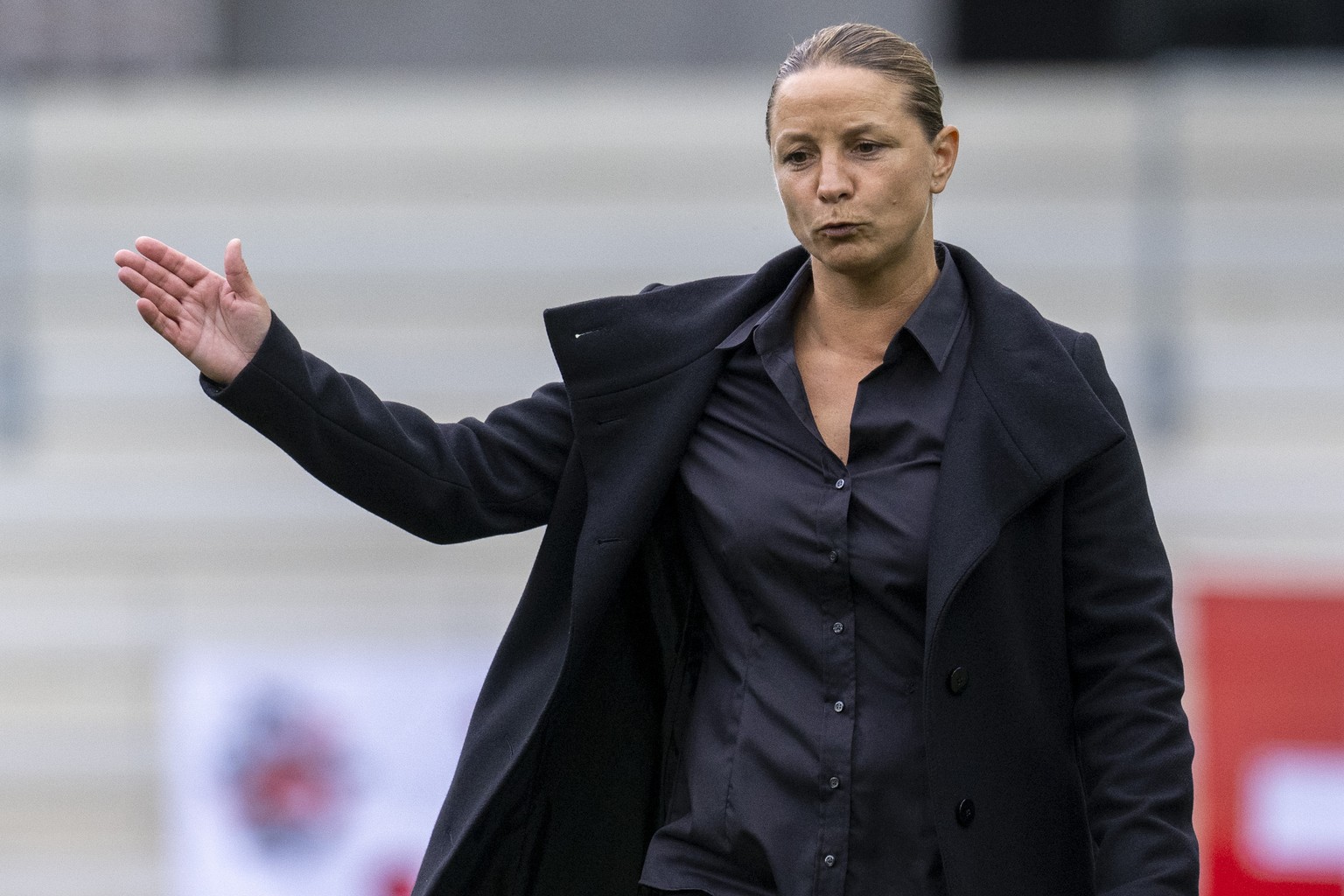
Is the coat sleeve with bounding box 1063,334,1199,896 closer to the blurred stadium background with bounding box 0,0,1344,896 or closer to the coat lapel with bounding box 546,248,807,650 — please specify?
the coat lapel with bounding box 546,248,807,650

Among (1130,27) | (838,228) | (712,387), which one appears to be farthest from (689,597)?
(1130,27)

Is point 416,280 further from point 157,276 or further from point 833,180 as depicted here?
point 833,180

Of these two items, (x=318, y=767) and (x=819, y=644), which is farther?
(x=318, y=767)

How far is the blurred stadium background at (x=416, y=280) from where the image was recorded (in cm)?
680

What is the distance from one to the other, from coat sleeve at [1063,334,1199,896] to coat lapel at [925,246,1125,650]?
0.18 ft

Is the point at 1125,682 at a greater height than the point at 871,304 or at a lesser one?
lesser

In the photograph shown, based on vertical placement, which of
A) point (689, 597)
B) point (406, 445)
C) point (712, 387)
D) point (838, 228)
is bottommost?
point (689, 597)

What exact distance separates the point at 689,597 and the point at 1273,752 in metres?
3.89

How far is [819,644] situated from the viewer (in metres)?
2.38

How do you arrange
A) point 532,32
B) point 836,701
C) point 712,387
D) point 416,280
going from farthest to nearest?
point 532,32 < point 416,280 < point 712,387 < point 836,701

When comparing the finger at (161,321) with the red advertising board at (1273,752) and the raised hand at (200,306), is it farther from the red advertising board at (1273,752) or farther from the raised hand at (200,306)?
the red advertising board at (1273,752)

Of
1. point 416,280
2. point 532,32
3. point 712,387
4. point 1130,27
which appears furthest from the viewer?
point 532,32

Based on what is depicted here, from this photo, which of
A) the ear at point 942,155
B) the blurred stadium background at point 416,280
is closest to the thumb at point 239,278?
the ear at point 942,155

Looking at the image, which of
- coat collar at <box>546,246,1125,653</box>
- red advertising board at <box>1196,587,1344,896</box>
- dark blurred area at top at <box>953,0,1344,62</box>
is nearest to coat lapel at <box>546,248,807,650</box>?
coat collar at <box>546,246,1125,653</box>
